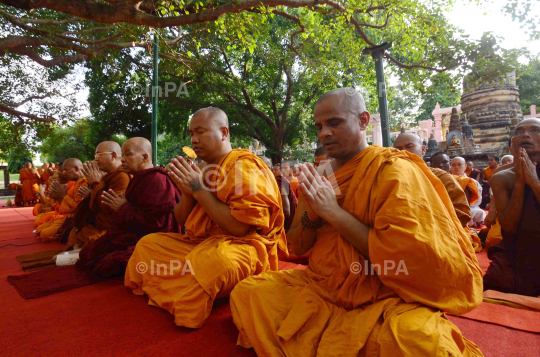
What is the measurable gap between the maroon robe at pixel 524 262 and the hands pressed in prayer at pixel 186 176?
288 centimetres

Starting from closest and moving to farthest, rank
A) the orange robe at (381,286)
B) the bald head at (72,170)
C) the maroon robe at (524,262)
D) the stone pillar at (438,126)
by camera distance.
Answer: the orange robe at (381,286), the maroon robe at (524,262), the bald head at (72,170), the stone pillar at (438,126)

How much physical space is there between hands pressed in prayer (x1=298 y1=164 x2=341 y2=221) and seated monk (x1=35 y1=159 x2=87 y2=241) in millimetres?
5445

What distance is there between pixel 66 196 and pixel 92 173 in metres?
1.92

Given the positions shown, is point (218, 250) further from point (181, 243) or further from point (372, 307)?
point (372, 307)

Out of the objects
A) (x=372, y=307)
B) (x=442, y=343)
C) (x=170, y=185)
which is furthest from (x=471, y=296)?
(x=170, y=185)

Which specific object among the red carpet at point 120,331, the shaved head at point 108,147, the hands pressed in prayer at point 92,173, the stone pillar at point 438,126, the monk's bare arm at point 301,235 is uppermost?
the stone pillar at point 438,126

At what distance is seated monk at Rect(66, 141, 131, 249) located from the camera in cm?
461

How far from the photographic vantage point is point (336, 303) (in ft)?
6.33

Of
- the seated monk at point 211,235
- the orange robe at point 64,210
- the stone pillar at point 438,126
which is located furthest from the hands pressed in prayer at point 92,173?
the stone pillar at point 438,126

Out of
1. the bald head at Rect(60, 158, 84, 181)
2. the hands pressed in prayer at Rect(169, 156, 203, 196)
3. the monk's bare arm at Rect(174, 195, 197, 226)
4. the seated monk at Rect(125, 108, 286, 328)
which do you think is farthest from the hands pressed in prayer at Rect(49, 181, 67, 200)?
the hands pressed in prayer at Rect(169, 156, 203, 196)

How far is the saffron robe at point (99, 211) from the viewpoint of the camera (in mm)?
4551

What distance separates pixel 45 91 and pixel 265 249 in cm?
1255

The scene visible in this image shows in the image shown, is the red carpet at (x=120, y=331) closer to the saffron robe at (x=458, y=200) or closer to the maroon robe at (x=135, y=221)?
the maroon robe at (x=135, y=221)

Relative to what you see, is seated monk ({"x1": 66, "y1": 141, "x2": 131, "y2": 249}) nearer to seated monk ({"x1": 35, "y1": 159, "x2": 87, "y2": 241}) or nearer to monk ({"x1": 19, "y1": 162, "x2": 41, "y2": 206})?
seated monk ({"x1": 35, "y1": 159, "x2": 87, "y2": 241})
